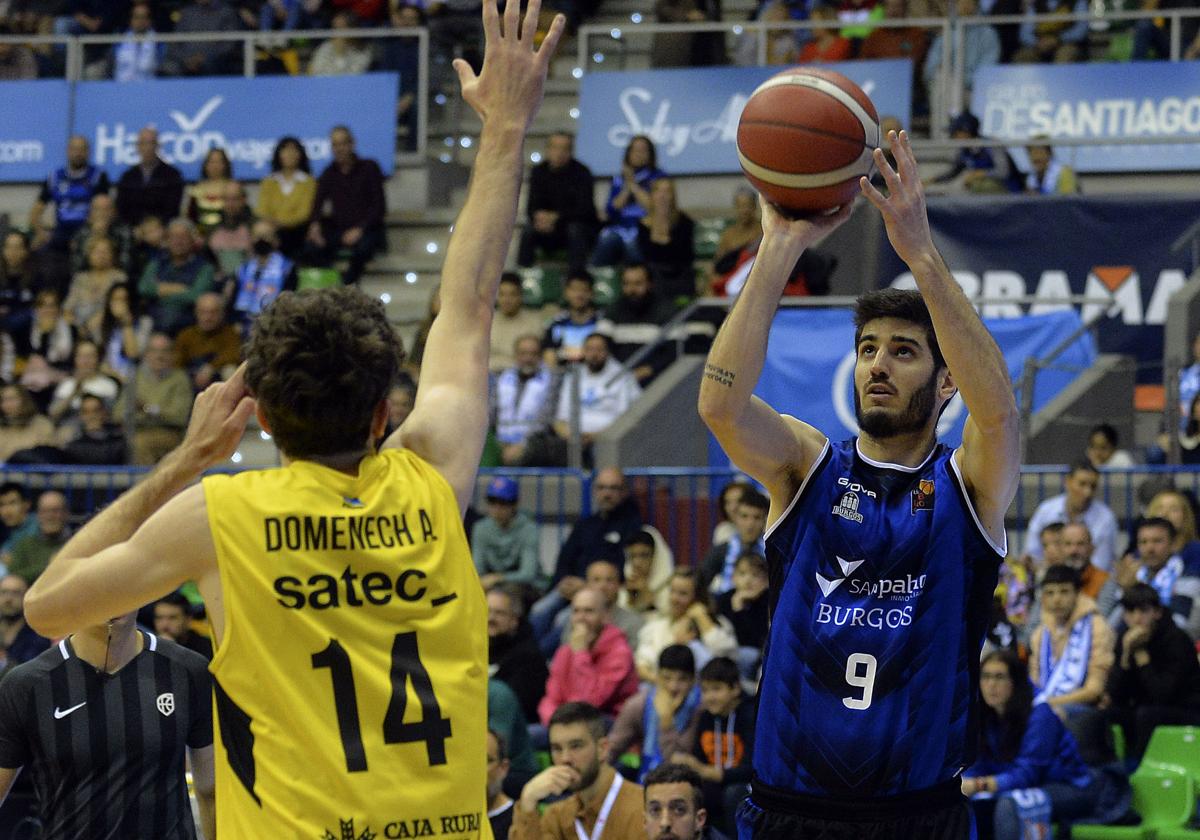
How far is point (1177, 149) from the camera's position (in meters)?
17.0

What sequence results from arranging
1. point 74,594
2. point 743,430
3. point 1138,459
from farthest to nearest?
1. point 1138,459
2. point 743,430
3. point 74,594

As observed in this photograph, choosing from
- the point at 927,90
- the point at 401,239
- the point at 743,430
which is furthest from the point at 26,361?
the point at 743,430

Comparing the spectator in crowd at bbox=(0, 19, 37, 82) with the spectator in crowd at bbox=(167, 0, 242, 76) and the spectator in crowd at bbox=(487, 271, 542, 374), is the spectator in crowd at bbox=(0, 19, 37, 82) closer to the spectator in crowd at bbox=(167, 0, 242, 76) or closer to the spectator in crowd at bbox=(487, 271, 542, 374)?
the spectator in crowd at bbox=(167, 0, 242, 76)

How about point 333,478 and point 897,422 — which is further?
point 897,422

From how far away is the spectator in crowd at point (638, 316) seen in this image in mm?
15844

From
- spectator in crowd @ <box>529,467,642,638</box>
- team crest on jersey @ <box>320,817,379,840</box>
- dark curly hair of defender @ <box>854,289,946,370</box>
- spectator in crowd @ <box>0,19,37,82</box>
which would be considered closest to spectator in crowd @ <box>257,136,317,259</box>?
spectator in crowd @ <box>0,19,37,82</box>

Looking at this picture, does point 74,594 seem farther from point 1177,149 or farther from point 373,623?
point 1177,149

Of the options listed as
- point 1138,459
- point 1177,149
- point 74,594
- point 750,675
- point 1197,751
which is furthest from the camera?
point 1177,149

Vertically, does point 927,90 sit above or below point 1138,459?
above

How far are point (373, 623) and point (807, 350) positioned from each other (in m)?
10.9

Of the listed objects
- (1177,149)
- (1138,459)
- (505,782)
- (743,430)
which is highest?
(1177,149)

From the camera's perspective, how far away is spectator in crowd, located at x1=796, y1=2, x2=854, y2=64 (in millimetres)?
18062

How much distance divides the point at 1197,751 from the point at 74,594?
8238mm

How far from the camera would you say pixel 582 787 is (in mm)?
9289
